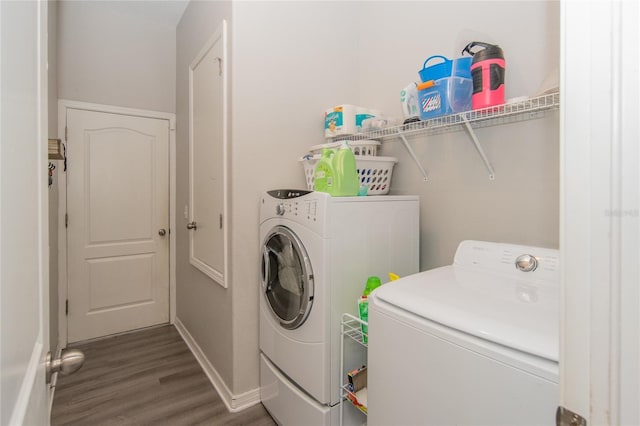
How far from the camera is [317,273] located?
4.84ft

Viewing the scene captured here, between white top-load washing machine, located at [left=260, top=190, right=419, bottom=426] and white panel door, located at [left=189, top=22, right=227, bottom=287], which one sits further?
white panel door, located at [left=189, top=22, right=227, bottom=287]

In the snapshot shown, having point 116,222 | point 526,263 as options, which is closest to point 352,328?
point 526,263

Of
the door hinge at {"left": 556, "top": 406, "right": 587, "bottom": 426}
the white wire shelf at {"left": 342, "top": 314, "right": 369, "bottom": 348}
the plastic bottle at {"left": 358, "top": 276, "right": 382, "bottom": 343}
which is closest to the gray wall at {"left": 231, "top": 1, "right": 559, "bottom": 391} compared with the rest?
the plastic bottle at {"left": 358, "top": 276, "right": 382, "bottom": 343}

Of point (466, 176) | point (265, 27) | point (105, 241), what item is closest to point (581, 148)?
point (466, 176)

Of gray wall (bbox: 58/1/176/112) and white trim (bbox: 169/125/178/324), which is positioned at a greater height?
gray wall (bbox: 58/1/176/112)

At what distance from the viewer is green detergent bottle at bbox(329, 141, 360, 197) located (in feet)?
5.07

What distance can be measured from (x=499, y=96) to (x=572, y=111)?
1.03 metres

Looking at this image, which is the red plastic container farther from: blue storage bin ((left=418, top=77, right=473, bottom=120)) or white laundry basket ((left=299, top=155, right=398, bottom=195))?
white laundry basket ((left=299, top=155, right=398, bottom=195))

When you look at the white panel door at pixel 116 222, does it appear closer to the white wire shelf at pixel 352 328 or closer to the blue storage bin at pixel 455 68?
the white wire shelf at pixel 352 328

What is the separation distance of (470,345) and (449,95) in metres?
1.00

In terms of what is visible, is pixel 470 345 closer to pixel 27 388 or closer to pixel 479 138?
pixel 27 388

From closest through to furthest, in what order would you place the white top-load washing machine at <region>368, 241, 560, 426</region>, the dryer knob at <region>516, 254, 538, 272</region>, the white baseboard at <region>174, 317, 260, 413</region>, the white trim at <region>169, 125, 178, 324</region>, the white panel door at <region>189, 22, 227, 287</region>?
the white top-load washing machine at <region>368, 241, 560, 426</region>
the dryer knob at <region>516, 254, 538, 272</region>
the white baseboard at <region>174, 317, 260, 413</region>
the white panel door at <region>189, 22, 227, 287</region>
the white trim at <region>169, 125, 178, 324</region>

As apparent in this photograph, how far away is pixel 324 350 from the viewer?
1471 mm

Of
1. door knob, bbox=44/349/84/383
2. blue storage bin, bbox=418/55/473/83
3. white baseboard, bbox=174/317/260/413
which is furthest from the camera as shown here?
white baseboard, bbox=174/317/260/413
